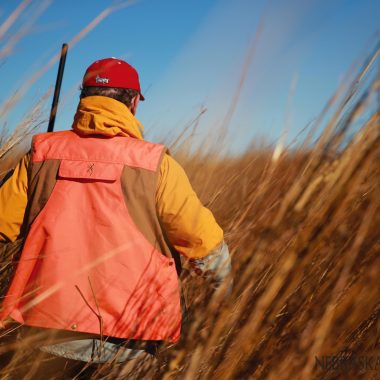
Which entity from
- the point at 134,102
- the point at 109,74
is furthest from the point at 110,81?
the point at 134,102

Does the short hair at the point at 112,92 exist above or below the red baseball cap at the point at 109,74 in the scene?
below

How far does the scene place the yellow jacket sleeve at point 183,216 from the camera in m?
1.11

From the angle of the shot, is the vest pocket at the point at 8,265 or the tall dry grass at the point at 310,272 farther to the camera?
the vest pocket at the point at 8,265

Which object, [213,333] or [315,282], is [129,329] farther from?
[315,282]

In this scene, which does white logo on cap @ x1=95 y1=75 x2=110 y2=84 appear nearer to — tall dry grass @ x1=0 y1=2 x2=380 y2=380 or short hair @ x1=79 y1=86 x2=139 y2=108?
short hair @ x1=79 y1=86 x2=139 y2=108

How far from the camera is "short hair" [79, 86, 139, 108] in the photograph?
1.25 m

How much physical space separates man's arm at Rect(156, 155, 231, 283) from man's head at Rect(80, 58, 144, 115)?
36 cm

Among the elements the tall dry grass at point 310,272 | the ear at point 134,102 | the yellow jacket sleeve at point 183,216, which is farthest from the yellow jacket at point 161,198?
the tall dry grass at point 310,272

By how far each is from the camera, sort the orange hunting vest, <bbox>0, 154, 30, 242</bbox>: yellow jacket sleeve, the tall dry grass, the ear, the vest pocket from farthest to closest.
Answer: the vest pocket → the ear → <bbox>0, 154, 30, 242</bbox>: yellow jacket sleeve → the orange hunting vest → the tall dry grass

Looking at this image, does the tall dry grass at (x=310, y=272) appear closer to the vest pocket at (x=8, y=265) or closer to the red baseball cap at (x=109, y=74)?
the red baseball cap at (x=109, y=74)

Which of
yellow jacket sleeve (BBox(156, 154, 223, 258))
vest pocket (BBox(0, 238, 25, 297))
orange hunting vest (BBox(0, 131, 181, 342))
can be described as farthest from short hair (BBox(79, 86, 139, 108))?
vest pocket (BBox(0, 238, 25, 297))

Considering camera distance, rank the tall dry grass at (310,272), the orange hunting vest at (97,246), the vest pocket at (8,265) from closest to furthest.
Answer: the tall dry grass at (310,272)
the orange hunting vest at (97,246)
the vest pocket at (8,265)

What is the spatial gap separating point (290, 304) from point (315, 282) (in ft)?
0.26

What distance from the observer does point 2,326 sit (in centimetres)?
99
